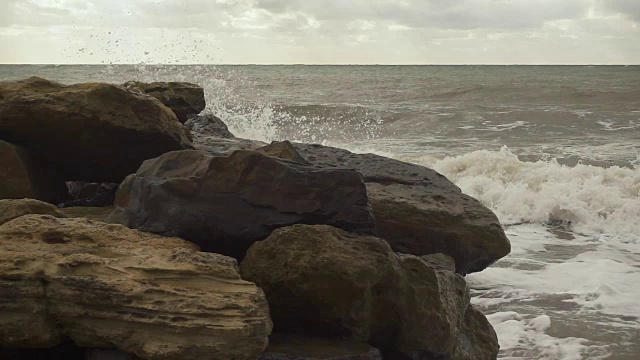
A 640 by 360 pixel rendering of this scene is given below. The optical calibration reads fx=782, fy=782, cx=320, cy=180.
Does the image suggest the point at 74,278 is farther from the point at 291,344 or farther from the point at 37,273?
the point at 291,344

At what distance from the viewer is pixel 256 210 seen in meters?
3.79

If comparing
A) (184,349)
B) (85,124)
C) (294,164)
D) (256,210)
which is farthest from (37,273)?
(85,124)

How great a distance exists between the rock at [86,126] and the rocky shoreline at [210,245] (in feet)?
0.03

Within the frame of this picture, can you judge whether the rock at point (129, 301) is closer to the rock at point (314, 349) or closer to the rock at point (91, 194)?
the rock at point (314, 349)

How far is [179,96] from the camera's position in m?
6.73

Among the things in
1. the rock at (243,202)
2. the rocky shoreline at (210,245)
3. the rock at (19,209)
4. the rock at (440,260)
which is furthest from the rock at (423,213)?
the rock at (19,209)

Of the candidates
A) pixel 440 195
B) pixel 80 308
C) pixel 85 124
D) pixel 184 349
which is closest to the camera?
pixel 184 349

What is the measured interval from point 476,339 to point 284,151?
4.89ft

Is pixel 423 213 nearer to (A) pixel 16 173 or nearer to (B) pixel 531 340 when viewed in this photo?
(B) pixel 531 340

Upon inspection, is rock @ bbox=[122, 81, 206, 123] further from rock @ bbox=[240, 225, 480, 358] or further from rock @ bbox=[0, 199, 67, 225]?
rock @ bbox=[240, 225, 480, 358]

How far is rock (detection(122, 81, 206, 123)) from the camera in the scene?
6.61 metres

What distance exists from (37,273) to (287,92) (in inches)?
1235

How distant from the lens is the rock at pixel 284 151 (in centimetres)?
433

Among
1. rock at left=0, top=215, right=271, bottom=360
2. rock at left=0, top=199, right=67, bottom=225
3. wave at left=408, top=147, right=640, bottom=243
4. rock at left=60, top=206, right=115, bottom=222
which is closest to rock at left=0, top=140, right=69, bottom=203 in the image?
rock at left=60, top=206, right=115, bottom=222
